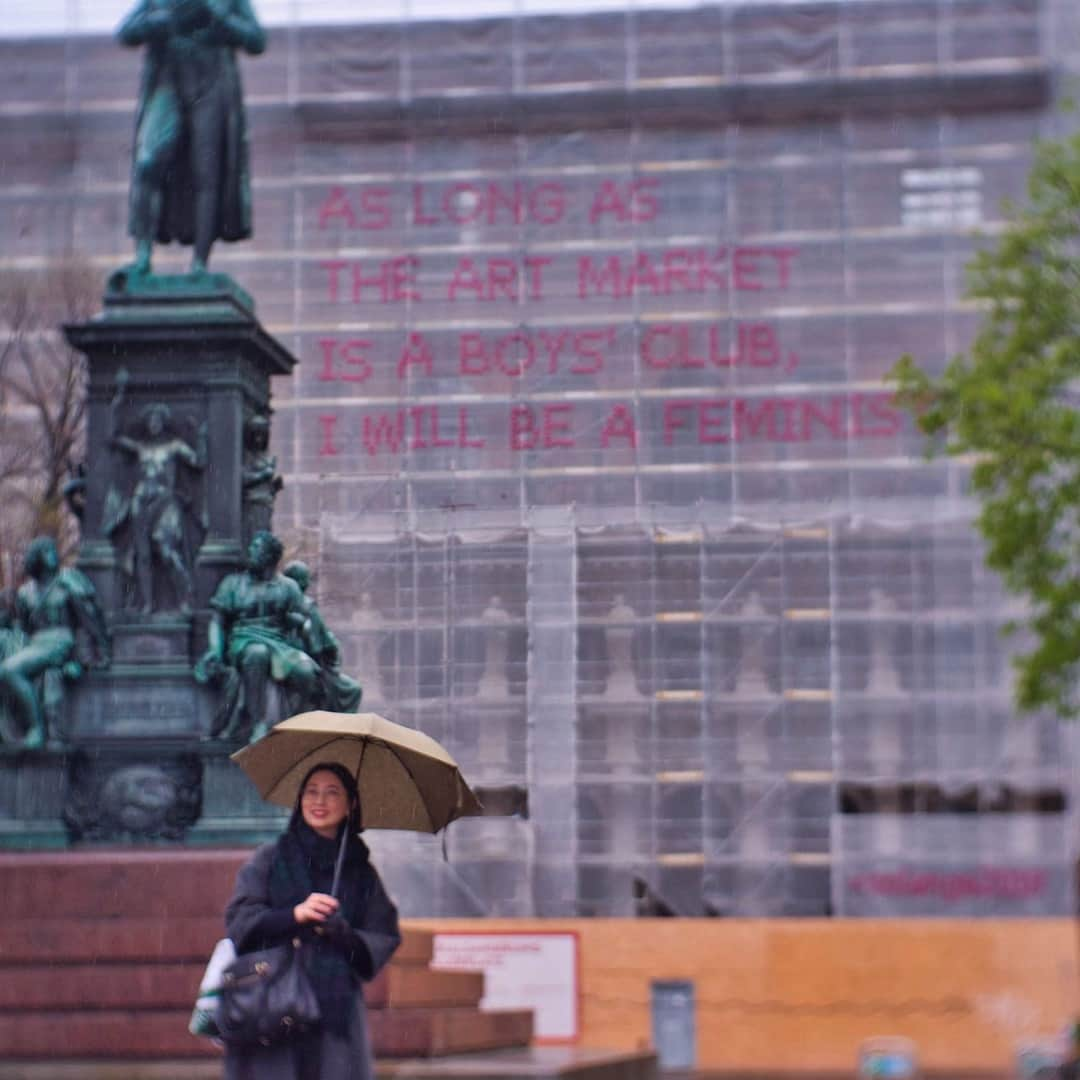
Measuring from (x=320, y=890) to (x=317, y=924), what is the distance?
0.14m

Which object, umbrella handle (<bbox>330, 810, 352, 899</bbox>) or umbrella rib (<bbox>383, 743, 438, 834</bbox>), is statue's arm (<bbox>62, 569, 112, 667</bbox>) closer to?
umbrella rib (<bbox>383, 743, 438, 834</bbox>)

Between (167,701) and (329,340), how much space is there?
65.6 ft

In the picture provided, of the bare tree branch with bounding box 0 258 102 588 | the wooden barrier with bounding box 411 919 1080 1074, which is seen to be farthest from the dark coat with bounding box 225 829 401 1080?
the wooden barrier with bounding box 411 919 1080 1074

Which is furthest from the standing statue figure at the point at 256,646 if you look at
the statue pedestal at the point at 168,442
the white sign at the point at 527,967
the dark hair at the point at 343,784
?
the white sign at the point at 527,967

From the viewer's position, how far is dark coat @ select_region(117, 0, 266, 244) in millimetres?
16047

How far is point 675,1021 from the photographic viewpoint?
35.9m

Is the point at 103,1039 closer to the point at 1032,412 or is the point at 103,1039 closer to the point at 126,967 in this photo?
the point at 126,967

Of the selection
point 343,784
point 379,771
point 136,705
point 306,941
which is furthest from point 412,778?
point 136,705

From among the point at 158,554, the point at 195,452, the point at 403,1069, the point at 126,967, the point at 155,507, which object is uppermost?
the point at 195,452

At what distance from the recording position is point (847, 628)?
114 ft

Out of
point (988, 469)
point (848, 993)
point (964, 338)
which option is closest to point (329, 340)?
point (964, 338)

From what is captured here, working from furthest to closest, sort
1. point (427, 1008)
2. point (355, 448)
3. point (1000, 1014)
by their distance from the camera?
point (1000, 1014) < point (355, 448) < point (427, 1008)

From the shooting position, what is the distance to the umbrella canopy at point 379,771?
7.72m

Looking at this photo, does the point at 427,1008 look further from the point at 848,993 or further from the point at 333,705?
the point at 848,993
